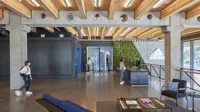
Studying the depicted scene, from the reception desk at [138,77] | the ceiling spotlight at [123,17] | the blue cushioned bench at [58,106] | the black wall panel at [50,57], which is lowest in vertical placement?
the reception desk at [138,77]

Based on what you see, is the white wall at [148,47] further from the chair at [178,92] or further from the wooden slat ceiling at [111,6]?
the chair at [178,92]

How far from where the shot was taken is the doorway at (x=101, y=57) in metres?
17.9

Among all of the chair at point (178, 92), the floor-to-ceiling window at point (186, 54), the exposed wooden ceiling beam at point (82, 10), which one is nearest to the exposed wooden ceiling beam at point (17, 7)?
the exposed wooden ceiling beam at point (82, 10)

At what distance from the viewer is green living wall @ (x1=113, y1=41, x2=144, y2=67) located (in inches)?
698

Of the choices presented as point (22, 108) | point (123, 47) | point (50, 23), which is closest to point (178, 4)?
point (50, 23)

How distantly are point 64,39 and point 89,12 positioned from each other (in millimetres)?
4402

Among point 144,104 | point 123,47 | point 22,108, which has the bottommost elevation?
point 22,108

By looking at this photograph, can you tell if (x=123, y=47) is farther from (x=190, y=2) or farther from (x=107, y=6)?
(x=190, y=2)

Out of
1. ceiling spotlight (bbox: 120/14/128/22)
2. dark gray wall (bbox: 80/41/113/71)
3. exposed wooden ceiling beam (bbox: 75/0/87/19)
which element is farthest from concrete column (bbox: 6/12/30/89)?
dark gray wall (bbox: 80/41/113/71)

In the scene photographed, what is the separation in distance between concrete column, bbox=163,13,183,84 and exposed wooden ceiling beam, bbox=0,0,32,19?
18.6 ft

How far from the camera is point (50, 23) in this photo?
807 centimetres

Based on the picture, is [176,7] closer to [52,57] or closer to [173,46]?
[173,46]

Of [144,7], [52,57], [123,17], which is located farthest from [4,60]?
[144,7]

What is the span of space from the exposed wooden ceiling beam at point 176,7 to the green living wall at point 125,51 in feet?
32.1
